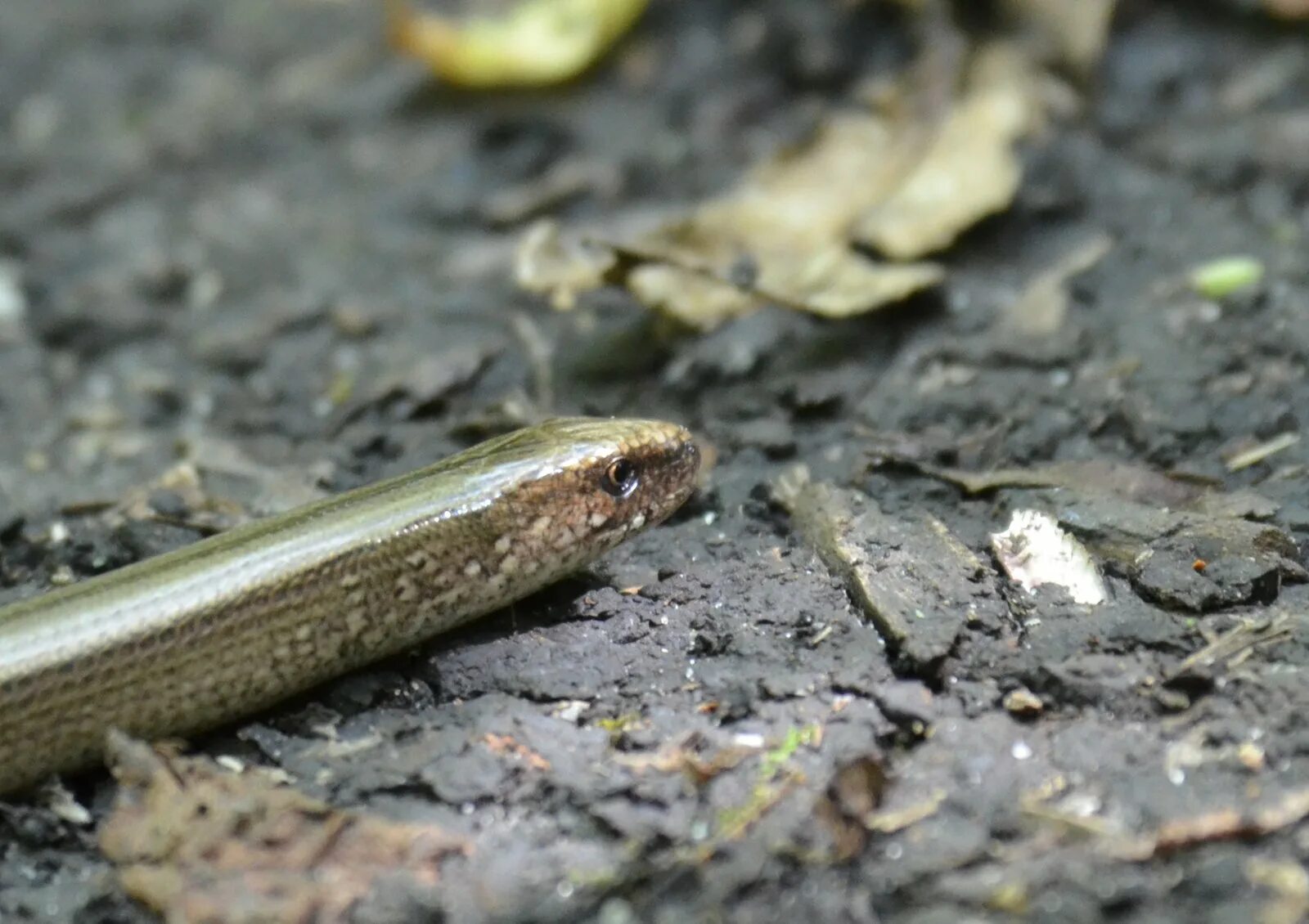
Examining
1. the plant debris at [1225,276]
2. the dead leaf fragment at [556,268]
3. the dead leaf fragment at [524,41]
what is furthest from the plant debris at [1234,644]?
the dead leaf fragment at [524,41]

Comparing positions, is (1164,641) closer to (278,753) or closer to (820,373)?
(820,373)

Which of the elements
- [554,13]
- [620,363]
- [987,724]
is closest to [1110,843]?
[987,724]

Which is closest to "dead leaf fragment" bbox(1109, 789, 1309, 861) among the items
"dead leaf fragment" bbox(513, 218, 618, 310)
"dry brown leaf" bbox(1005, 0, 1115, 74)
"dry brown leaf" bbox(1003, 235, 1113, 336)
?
"dry brown leaf" bbox(1003, 235, 1113, 336)

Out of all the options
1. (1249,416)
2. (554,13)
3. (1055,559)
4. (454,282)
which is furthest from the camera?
(554,13)

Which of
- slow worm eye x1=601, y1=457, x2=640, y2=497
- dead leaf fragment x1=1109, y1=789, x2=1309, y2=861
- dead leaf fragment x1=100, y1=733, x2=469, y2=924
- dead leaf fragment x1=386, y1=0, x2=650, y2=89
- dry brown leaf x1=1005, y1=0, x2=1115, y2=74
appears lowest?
dead leaf fragment x1=1109, y1=789, x2=1309, y2=861

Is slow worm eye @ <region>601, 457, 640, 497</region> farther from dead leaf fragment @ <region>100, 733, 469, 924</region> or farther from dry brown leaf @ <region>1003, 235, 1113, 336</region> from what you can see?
dry brown leaf @ <region>1003, 235, 1113, 336</region>
